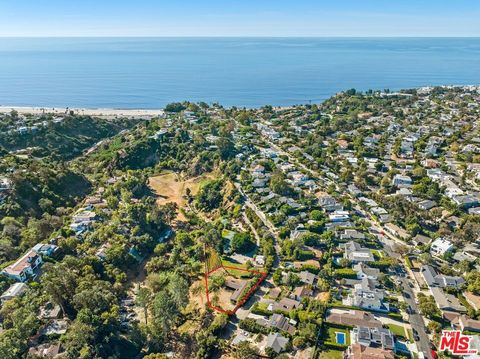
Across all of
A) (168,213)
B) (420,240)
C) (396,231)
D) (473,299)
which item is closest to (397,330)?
(473,299)

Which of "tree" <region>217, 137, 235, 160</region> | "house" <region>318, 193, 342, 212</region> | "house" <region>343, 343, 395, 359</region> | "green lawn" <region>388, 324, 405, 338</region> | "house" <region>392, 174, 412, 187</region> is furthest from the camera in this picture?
"tree" <region>217, 137, 235, 160</region>

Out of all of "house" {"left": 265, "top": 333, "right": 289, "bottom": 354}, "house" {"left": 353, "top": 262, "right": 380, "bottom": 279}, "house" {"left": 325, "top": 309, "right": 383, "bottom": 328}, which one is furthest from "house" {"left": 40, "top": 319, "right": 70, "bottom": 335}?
"house" {"left": 353, "top": 262, "right": 380, "bottom": 279}

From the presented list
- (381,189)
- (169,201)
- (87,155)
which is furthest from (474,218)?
(87,155)

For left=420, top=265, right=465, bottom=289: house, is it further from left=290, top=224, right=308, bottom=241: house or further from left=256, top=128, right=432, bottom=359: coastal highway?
left=290, top=224, right=308, bottom=241: house

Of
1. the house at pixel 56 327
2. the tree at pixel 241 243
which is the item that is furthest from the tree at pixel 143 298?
the tree at pixel 241 243

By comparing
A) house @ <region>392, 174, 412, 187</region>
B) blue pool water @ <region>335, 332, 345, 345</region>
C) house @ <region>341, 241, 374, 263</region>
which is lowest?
blue pool water @ <region>335, 332, 345, 345</region>

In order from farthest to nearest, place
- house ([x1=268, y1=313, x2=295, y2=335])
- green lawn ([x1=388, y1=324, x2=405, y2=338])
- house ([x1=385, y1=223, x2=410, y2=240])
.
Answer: house ([x1=385, y1=223, x2=410, y2=240]), house ([x1=268, y1=313, x2=295, y2=335]), green lawn ([x1=388, y1=324, x2=405, y2=338])

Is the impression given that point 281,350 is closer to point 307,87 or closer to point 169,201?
point 169,201
